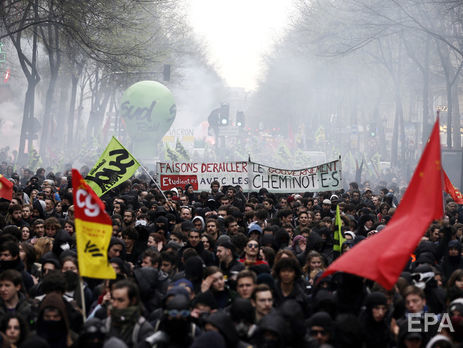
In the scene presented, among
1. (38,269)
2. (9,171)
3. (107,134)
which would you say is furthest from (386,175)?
(38,269)

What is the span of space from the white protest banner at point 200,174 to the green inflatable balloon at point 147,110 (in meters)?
19.1

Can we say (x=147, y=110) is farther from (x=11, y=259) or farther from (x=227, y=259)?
(x=11, y=259)

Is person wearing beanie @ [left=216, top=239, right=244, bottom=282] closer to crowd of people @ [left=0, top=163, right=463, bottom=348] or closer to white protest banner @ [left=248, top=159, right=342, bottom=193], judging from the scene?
crowd of people @ [left=0, top=163, right=463, bottom=348]

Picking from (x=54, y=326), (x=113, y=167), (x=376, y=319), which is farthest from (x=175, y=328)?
(x=113, y=167)

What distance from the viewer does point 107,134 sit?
53.1 m

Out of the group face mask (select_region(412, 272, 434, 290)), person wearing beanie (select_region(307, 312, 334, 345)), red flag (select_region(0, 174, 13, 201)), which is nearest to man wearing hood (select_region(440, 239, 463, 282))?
face mask (select_region(412, 272, 434, 290))

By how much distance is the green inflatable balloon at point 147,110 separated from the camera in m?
37.1

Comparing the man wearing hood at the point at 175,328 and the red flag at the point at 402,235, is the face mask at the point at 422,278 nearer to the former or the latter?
the red flag at the point at 402,235

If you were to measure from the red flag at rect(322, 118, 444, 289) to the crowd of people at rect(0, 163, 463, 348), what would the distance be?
1.20 feet

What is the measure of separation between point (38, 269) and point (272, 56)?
76.5 m

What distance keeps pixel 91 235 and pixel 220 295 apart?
4.11 feet

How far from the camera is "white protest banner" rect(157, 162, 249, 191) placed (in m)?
17.9

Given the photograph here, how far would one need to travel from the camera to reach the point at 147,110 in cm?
3756

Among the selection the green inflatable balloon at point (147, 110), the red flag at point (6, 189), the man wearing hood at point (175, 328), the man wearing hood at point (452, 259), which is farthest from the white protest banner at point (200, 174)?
the green inflatable balloon at point (147, 110)
